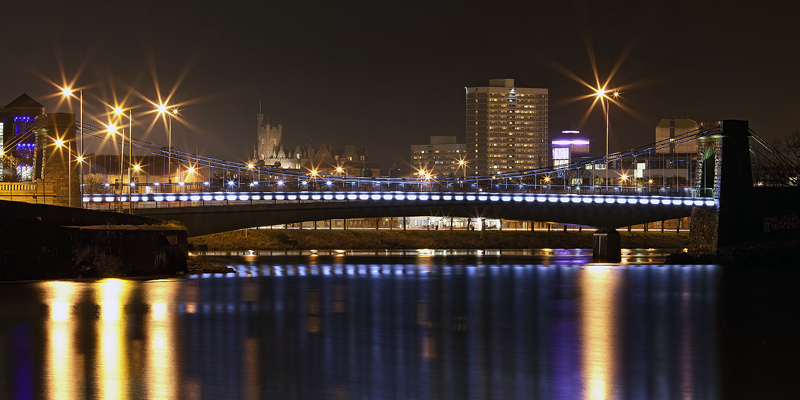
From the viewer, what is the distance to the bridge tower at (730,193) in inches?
2517

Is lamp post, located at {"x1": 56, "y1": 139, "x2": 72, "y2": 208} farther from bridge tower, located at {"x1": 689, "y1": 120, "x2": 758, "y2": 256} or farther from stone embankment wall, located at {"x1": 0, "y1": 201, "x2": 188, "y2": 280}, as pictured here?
bridge tower, located at {"x1": 689, "y1": 120, "x2": 758, "y2": 256}

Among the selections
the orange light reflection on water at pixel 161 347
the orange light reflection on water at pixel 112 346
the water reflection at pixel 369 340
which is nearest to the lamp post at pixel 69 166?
the water reflection at pixel 369 340

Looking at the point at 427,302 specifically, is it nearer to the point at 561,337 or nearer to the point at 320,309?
the point at 320,309

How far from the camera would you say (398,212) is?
224 ft

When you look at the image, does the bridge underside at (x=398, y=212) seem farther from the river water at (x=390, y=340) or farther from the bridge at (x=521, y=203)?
the river water at (x=390, y=340)

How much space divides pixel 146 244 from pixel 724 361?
29.2m

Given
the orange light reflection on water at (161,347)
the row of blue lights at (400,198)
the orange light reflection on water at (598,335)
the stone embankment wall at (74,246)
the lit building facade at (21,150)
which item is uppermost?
the lit building facade at (21,150)

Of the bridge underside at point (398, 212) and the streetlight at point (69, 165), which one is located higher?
the streetlight at point (69, 165)

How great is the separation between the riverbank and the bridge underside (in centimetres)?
2697

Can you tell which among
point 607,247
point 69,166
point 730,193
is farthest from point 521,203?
point 69,166

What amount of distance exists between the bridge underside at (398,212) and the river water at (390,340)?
59.8 feet

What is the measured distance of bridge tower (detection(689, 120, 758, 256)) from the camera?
210 ft

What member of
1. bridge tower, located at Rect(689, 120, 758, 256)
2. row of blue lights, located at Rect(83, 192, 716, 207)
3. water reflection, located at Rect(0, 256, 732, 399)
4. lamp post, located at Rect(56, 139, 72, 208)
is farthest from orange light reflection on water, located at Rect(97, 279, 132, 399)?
bridge tower, located at Rect(689, 120, 758, 256)

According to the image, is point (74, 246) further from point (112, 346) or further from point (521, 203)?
point (521, 203)
